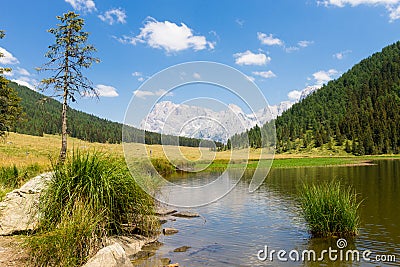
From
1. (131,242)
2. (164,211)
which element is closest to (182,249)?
(131,242)

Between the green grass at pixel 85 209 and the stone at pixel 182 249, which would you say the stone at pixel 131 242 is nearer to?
the green grass at pixel 85 209

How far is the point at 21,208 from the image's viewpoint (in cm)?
1245

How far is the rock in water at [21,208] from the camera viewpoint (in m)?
11.6

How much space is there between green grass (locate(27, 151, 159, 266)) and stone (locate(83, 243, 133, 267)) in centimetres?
61

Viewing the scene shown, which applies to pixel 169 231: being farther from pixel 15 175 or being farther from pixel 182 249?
pixel 15 175

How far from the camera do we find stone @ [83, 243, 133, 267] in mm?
8703

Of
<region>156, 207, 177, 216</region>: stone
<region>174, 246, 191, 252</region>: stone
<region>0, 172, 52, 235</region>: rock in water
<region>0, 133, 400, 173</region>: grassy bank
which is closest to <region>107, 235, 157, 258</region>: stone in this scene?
<region>174, 246, 191, 252</region>: stone

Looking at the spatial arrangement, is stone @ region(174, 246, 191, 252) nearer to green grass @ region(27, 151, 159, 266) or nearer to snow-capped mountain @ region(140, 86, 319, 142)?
green grass @ region(27, 151, 159, 266)

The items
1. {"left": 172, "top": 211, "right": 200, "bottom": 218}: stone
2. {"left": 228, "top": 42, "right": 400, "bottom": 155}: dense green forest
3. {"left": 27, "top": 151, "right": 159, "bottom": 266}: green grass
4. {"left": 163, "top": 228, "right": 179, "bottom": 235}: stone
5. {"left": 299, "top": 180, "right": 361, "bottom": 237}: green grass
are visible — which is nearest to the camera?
{"left": 27, "top": 151, "right": 159, "bottom": 266}: green grass

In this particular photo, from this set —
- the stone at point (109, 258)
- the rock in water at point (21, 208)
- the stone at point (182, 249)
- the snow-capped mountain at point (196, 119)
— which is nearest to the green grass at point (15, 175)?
the rock in water at point (21, 208)

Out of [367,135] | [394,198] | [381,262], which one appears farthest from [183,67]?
[367,135]

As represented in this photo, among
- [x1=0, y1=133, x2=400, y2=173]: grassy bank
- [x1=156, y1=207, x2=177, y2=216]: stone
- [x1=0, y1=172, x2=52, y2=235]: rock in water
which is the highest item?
[x1=0, y1=133, x2=400, y2=173]: grassy bank

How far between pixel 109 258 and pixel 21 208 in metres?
5.34

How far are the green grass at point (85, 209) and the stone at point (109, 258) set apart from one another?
614mm
